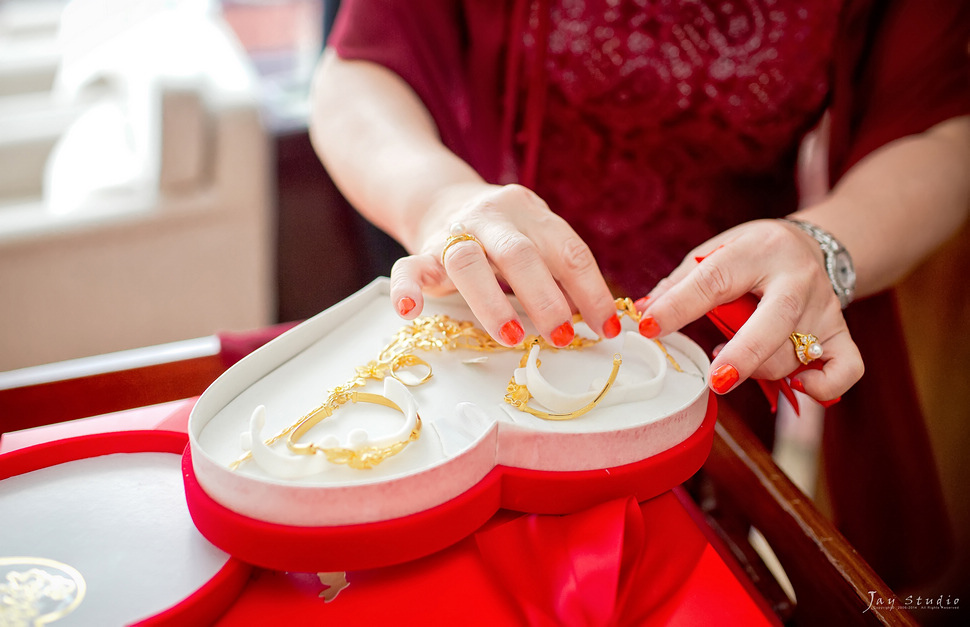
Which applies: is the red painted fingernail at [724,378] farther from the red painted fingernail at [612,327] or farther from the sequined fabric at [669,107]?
the sequined fabric at [669,107]

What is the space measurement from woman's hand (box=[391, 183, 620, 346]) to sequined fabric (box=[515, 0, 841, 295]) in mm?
273

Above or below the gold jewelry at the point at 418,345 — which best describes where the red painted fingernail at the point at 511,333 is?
above

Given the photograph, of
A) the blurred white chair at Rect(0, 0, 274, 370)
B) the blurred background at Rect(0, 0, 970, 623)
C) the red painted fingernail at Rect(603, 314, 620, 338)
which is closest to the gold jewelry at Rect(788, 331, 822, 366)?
the red painted fingernail at Rect(603, 314, 620, 338)

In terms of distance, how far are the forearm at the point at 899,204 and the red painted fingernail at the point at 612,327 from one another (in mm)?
245

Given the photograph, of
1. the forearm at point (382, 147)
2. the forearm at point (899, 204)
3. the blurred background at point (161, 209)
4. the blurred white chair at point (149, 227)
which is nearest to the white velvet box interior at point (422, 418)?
the forearm at point (382, 147)

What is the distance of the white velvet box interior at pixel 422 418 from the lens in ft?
1.24

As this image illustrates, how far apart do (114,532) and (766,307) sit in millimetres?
442

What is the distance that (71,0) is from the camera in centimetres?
258

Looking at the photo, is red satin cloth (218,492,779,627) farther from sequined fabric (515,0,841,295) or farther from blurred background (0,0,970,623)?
blurred background (0,0,970,623)

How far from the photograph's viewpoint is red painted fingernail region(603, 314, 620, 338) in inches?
19.8

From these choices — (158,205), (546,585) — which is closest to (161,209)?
(158,205)

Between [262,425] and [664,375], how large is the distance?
0.88ft

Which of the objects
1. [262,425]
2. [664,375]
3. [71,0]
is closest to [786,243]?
[664,375]

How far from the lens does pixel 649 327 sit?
0.50m
